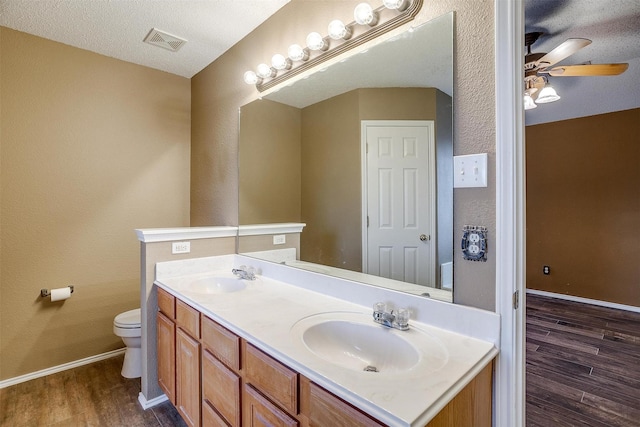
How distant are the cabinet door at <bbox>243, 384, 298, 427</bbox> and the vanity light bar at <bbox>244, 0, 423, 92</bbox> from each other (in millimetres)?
1538

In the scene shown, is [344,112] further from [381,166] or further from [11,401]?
[11,401]

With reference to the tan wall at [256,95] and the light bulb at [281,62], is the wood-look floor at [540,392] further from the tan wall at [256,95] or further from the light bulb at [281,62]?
the light bulb at [281,62]

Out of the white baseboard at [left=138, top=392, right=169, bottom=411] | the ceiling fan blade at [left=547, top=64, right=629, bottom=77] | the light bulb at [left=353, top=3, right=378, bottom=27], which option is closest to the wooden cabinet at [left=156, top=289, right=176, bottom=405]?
the white baseboard at [left=138, top=392, right=169, bottom=411]

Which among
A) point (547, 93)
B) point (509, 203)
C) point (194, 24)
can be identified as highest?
point (194, 24)

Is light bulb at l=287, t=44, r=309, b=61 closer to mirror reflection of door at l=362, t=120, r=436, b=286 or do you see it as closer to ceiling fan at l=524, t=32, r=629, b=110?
mirror reflection of door at l=362, t=120, r=436, b=286

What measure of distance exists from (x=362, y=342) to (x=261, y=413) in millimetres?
436

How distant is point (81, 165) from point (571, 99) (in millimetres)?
5045

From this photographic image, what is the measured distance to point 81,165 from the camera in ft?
7.93

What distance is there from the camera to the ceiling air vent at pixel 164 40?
2.17 meters

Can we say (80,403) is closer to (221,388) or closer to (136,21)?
(221,388)

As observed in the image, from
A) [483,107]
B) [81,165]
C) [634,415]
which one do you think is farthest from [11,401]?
[634,415]

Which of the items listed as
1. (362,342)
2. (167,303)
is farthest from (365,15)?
(167,303)

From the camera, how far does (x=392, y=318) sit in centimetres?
114

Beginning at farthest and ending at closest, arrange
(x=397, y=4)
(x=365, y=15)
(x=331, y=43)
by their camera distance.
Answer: (x=331, y=43) < (x=365, y=15) < (x=397, y=4)
